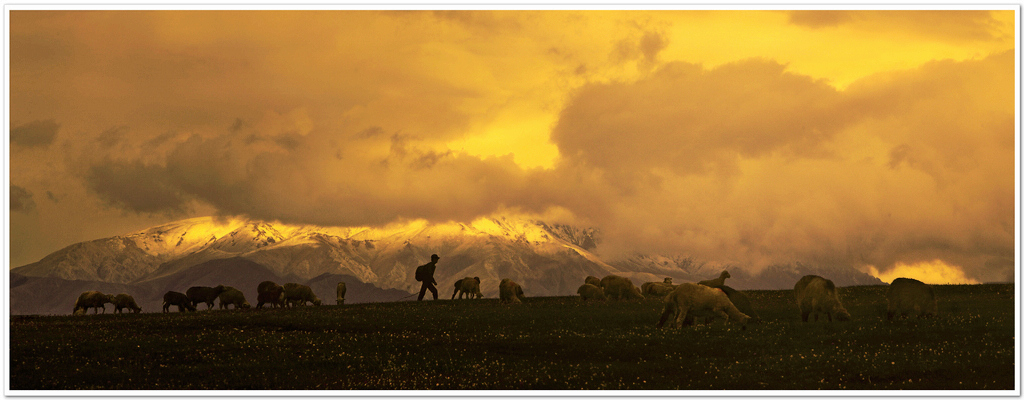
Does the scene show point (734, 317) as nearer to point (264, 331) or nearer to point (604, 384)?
point (604, 384)

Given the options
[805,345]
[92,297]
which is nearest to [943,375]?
[805,345]

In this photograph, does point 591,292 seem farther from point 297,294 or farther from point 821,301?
point 297,294

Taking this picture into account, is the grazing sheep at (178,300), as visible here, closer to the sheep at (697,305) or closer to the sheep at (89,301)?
the sheep at (89,301)

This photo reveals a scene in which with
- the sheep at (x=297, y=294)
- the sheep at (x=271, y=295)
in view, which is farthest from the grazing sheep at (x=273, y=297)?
the sheep at (x=297, y=294)

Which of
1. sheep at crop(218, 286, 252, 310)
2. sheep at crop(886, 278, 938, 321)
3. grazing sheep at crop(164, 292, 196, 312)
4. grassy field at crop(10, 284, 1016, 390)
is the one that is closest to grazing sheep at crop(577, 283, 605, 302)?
grassy field at crop(10, 284, 1016, 390)

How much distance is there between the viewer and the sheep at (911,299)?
40.7 meters

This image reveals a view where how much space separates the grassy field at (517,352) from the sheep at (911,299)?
3.35 ft

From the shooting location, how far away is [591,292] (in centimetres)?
5744

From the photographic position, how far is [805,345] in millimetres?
34094

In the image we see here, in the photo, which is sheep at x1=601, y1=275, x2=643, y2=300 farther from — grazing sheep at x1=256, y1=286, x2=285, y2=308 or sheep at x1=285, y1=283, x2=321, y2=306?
grazing sheep at x1=256, y1=286, x2=285, y2=308

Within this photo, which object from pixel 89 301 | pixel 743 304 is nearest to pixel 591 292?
pixel 743 304
